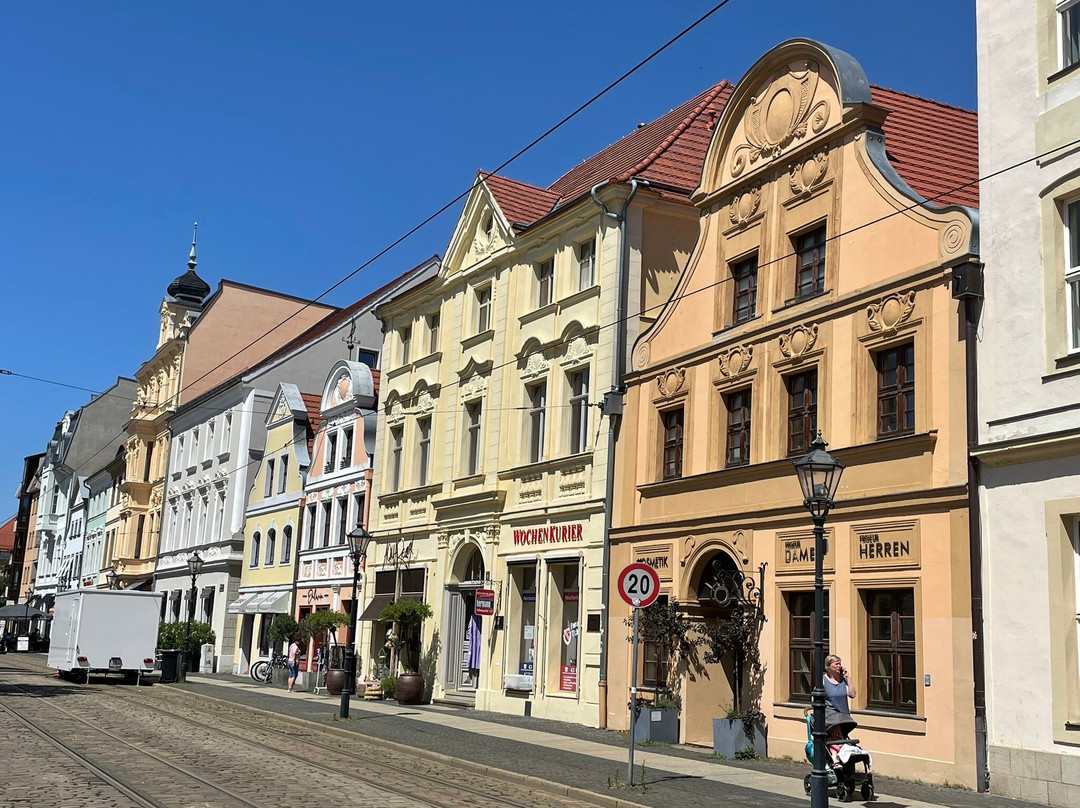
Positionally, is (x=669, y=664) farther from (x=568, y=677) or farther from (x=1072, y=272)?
(x=1072, y=272)

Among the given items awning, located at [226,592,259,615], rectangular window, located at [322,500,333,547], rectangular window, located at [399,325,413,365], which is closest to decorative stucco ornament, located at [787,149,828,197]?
rectangular window, located at [399,325,413,365]

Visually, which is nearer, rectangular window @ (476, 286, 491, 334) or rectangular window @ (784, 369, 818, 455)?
rectangular window @ (784, 369, 818, 455)

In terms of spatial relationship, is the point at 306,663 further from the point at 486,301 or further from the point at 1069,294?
the point at 1069,294

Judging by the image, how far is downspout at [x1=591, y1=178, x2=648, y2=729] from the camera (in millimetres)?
24422

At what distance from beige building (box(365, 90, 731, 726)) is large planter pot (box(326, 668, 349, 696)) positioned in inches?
80.2

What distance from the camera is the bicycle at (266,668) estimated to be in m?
39.7

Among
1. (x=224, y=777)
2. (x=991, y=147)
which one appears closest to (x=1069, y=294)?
(x=991, y=147)

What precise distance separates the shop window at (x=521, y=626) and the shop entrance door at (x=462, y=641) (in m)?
2.07

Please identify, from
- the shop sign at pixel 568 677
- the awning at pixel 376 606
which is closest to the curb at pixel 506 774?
the shop sign at pixel 568 677

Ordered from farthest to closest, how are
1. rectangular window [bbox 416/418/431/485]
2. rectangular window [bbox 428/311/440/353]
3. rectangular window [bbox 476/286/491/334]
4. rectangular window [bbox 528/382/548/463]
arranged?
rectangular window [bbox 428/311/440/353] → rectangular window [bbox 416/418/431/485] → rectangular window [bbox 476/286/491/334] → rectangular window [bbox 528/382/548/463]

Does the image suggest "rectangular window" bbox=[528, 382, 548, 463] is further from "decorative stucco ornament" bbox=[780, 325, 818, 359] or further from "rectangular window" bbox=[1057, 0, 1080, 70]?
"rectangular window" bbox=[1057, 0, 1080, 70]

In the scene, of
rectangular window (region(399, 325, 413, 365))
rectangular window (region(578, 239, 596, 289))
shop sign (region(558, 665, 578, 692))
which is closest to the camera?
shop sign (region(558, 665, 578, 692))

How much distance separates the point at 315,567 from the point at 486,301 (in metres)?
12.8

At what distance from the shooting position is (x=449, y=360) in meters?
33.4
